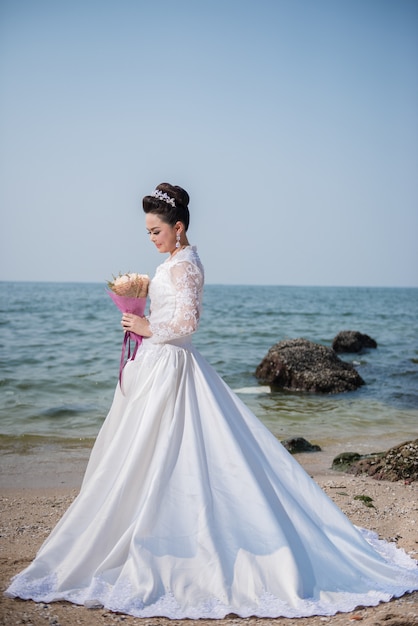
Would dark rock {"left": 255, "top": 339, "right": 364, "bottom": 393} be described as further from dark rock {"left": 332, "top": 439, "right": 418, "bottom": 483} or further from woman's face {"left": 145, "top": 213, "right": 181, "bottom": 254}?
woman's face {"left": 145, "top": 213, "right": 181, "bottom": 254}

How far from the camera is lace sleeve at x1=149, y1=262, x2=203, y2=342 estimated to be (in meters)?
3.98

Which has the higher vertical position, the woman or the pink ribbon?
the pink ribbon

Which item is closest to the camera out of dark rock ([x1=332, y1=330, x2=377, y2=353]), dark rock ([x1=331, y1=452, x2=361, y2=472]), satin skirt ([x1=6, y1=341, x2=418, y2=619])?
satin skirt ([x1=6, y1=341, x2=418, y2=619])

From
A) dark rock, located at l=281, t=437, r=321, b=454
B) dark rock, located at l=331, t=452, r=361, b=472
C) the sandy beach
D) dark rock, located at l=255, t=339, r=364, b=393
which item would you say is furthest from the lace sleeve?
dark rock, located at l=255, t=339, r=364, b=393

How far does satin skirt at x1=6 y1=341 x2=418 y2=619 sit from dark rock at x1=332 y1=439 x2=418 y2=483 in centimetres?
260

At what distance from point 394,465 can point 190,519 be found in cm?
376

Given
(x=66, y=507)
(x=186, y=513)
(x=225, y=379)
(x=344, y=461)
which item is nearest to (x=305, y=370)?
(x=225, y=379)

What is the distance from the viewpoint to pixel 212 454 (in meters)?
3.95

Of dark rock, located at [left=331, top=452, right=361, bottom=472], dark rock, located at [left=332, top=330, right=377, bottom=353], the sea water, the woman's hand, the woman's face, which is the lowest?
the sea water

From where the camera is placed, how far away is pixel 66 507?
5.93m

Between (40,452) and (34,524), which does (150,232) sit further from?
(40,452)

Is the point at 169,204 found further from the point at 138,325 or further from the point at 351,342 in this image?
the point at 351,342

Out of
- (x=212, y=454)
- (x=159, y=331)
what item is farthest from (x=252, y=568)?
(x=159, y=331)

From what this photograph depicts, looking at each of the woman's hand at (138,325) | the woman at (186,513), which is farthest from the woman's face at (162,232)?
the woman's hand at (138,325)
